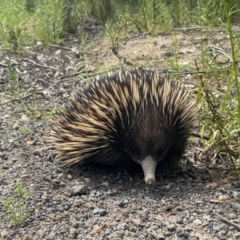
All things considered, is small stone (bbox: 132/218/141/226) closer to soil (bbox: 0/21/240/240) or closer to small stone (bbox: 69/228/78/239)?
soil (bbox: 0/21/240/240)

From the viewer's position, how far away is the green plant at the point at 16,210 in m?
3.01

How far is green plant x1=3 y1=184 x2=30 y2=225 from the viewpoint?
3.01 metres

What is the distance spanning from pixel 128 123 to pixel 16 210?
0.80 metres

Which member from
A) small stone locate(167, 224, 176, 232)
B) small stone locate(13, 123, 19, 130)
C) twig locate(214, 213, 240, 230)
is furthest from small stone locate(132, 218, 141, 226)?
small stone locate(13, 123, 19, 130)

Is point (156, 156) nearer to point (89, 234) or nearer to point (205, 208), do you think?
point (205, 208)

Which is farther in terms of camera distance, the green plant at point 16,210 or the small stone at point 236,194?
the small stone at point 236,194

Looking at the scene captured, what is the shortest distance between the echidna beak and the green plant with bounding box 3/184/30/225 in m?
0.66

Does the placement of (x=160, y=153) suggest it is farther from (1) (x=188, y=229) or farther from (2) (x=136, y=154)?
(1) (x=188, y=229)

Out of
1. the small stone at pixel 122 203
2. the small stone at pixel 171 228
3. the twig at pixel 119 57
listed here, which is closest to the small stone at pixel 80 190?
the small stone at pixel 122 203

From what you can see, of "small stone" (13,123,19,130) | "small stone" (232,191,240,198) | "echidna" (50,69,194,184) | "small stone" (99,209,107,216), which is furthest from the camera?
"small stone" (13,123,19,130)

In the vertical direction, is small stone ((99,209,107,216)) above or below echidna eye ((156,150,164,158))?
below

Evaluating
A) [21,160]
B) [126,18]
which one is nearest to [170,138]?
[21,160]

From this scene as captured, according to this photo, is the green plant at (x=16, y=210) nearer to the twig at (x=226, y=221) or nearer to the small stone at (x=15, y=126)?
the twig at (x=226, y=221)

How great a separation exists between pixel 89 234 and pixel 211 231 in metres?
0.60
